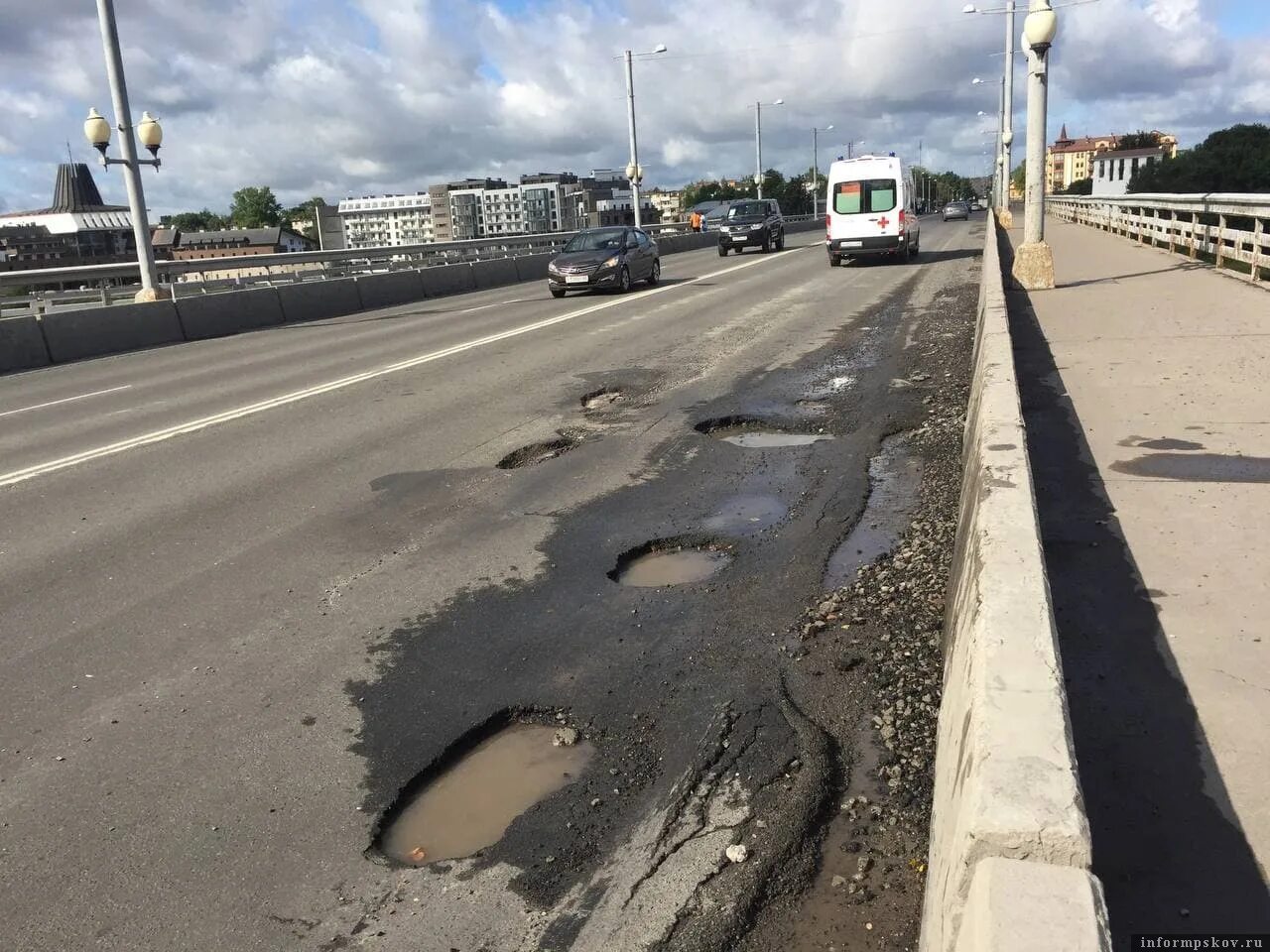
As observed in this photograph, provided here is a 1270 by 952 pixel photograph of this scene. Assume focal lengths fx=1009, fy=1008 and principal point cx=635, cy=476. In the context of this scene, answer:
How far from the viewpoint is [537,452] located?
7980 mm

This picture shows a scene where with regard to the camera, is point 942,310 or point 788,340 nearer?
point 788,340

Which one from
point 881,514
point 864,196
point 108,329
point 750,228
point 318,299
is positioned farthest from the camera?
point 750,228

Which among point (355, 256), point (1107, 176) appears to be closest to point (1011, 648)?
point (355, 256)

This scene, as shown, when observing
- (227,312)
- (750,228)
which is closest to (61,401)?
(227,312)

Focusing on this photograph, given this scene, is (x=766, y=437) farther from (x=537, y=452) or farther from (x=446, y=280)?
(x=446, y=280)

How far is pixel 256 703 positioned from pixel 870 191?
24.4m

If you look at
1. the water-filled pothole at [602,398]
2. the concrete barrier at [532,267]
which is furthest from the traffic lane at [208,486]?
the concrete barrier at [532,267]

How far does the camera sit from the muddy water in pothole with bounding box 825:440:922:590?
A: 17.3 ft

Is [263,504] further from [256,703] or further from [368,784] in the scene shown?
[368,784]

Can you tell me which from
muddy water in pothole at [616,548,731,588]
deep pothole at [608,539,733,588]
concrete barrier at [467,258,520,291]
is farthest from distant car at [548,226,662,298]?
muddy water in pothole at [616,548,731,588]

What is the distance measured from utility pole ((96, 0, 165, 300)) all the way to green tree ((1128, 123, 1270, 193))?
5798 centimetres

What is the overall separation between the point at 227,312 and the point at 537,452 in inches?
592

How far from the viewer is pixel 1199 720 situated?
309 cm

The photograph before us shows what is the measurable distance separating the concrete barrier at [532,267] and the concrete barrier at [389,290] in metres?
6.08
